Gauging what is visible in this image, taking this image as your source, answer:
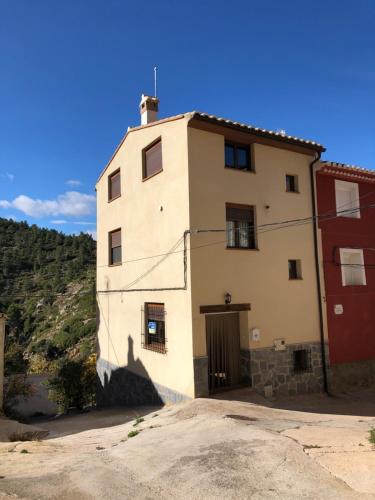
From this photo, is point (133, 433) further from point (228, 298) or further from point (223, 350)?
point (228, 298)

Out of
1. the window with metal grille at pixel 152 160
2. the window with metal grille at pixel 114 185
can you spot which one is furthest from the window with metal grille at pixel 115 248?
the window with metal grille at pixel 152 160

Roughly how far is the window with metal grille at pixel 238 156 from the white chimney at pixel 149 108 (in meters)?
4.35

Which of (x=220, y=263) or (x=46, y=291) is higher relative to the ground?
(x=46, y=291)

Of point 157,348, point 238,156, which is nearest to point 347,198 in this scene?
point 238,156

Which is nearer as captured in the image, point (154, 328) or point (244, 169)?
point (244, 169)

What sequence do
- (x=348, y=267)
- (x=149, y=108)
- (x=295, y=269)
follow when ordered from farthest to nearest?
1. (x=149, y=108)
2. (x=348, y=267)
3. (x=295, y=269)

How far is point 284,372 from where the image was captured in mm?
10852

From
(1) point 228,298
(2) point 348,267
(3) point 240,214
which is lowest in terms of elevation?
(1) point 228,298

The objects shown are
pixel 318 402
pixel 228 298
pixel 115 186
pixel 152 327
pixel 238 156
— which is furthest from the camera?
pixel 115 186

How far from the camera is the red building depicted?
12227mm

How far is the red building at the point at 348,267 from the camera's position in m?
12.2

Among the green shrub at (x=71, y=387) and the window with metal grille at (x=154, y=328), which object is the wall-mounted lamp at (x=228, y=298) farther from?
the green shrub at (x=71, y=387)

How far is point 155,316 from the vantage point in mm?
11648

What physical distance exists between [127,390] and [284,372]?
19.1 feet
